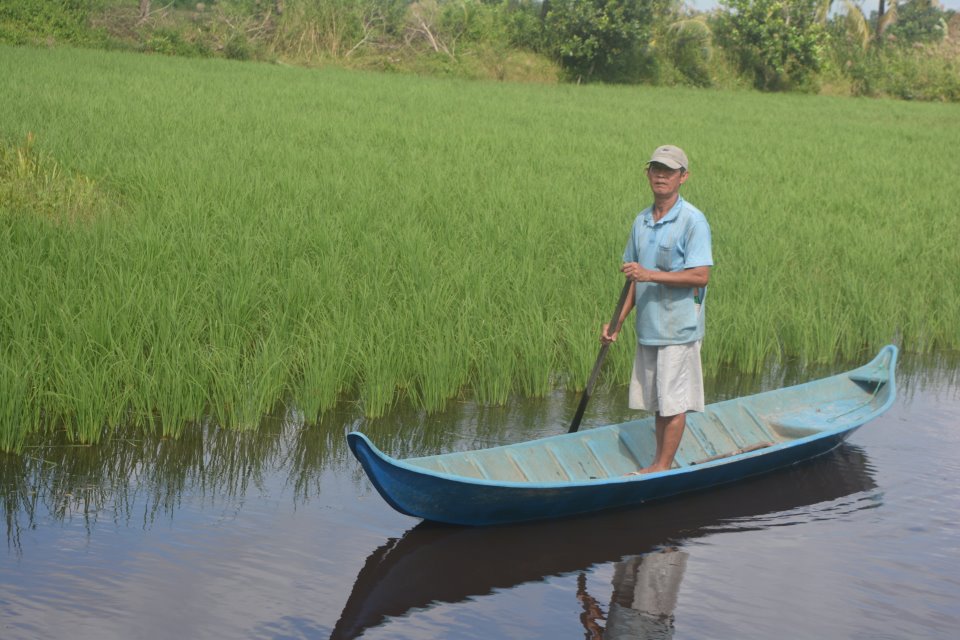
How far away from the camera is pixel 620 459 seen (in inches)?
184

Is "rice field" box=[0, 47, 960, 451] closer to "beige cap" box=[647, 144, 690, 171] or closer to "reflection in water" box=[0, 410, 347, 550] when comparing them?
"reflection in water" box=[0, 410, 347, 550]

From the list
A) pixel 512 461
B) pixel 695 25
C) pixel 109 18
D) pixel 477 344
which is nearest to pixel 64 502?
pixel 512 461

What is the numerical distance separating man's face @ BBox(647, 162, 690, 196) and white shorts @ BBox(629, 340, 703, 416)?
1.90ft

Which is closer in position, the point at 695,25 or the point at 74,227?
the point at 74,227

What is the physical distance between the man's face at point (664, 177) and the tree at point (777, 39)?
2432 centimetres

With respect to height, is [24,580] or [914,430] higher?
[914,430]

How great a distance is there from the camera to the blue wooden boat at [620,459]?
3.79m

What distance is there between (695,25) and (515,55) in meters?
4.65

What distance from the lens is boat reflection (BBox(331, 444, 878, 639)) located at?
3.55 metres

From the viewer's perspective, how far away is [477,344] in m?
5.72

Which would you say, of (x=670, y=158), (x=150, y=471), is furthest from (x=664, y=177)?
(x=150, y=471)

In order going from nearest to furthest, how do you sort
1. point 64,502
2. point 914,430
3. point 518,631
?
point 518,631
point 64,502
point 914,430

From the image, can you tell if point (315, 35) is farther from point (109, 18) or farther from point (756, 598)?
point (756, 598)

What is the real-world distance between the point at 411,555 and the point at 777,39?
25.4 metres
